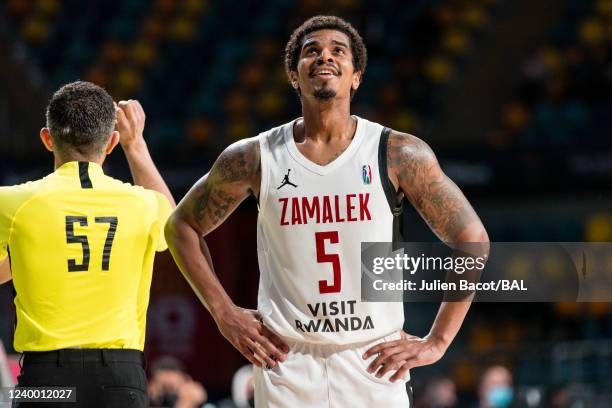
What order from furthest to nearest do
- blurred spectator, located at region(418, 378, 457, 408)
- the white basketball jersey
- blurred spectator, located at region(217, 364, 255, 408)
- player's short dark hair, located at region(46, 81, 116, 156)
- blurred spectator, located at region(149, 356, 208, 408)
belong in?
blurred spectator, located at region(418, 378, 457, 408), blurred spectator, located at region(217, 364, 255, 408), blurred spectator, located at region(149, 356, 208, 408), the white basketball jersey, player's short dark hair, located at region(46, 81, 116, 156)

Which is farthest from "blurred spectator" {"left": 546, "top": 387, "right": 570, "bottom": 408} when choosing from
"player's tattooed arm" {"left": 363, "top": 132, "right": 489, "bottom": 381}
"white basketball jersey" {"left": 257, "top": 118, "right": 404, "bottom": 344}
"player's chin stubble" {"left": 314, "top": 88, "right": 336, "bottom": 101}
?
"player's chin stubble" {"left": 314, "top": 88, "right": 336, "bottom": 101}

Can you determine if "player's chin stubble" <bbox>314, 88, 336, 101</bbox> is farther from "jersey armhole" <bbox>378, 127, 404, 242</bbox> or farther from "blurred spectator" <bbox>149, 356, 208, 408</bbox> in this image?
"blurred spectator" <bbox>149, 356, 208, 408</bbox>

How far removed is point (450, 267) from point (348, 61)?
100cm

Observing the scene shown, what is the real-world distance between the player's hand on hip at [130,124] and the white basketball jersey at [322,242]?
0.64 metres

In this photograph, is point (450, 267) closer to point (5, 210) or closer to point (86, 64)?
point (5, 210)

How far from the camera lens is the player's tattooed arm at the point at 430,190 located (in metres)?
4.75

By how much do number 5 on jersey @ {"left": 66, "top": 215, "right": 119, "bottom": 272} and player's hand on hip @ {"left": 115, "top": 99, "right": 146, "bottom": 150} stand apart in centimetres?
74

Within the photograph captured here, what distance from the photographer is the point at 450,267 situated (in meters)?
4.80

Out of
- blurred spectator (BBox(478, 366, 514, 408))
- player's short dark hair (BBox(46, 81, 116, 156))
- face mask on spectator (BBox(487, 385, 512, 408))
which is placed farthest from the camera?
blurred spectator (BBox(478, 366, 514, 408))

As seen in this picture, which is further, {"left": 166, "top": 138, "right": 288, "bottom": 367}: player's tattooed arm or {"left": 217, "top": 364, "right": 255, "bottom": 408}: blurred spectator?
{"left": 217, "top": 364, "right": 255, "bottom": 408}: blurred spectator

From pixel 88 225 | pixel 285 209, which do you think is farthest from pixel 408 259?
pixel 88 225

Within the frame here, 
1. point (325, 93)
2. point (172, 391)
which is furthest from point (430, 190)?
point (172, 391)

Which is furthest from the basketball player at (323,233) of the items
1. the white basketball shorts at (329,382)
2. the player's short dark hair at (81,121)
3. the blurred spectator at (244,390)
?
the blurred spectator at (244,390)

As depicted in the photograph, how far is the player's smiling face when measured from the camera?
482cm
